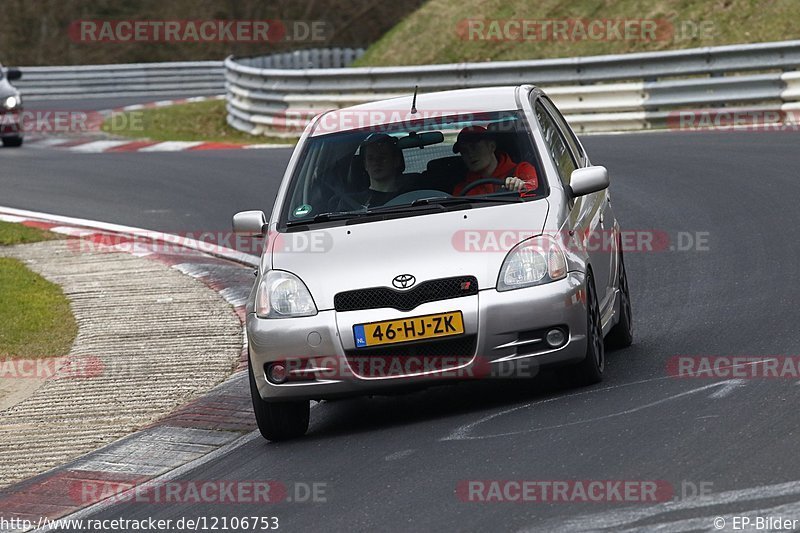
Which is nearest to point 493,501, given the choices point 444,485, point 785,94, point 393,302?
point 444,485

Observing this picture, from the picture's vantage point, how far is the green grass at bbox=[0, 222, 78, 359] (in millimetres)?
10328

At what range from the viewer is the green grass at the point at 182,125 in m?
24.7

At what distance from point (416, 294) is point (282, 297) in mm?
716

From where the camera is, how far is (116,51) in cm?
4425

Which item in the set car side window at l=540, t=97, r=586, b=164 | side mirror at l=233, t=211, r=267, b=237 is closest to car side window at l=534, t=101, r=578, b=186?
car side window at l=540, t=97, r=586, b=164

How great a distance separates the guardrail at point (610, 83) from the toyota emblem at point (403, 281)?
43.6 ft

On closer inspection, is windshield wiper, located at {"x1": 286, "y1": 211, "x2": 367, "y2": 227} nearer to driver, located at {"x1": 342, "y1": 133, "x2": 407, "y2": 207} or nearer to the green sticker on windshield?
the green sticker on windshield

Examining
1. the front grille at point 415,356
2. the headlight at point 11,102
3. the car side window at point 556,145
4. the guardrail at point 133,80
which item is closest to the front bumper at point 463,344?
the front grille at point 415,356

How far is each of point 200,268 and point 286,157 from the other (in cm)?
724

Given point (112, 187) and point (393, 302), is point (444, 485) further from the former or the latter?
point (112, 187)

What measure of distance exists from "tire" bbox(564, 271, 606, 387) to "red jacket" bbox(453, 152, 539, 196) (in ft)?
2.21

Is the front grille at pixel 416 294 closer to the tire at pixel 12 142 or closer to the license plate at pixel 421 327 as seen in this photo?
the license plate at pixel 421 327

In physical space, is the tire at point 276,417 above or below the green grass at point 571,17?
below

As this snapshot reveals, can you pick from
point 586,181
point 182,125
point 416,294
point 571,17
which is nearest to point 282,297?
point 416,294
